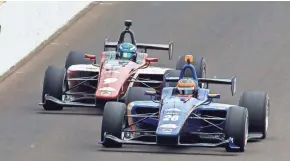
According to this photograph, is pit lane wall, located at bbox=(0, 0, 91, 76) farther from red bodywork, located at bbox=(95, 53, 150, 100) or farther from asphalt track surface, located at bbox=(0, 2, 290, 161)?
red bodywork, located at bbox=(95, 53, 150, 100)

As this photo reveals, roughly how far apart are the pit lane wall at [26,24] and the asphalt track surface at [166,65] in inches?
13.4

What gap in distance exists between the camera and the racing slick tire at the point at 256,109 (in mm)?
20328

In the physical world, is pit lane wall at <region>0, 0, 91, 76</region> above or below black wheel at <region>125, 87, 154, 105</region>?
above

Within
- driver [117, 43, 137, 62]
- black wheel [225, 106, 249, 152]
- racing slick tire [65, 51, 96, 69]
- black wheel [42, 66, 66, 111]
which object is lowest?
black wheel [225, 106, 249, 152]

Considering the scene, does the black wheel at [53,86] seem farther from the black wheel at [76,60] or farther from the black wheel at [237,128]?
the black wheel at [237,128]

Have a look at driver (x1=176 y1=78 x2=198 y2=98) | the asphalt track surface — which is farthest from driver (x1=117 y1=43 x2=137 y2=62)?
driver (x1=176 y1=78 x2=198 y2=98)

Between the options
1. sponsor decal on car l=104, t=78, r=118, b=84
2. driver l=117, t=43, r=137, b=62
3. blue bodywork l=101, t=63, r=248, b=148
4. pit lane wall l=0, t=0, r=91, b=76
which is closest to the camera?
blue bodywork l=101, t=63, r=248, b=148

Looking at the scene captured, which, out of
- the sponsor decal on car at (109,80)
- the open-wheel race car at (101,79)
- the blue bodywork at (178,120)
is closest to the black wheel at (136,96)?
the blue bodywork at (178,120)

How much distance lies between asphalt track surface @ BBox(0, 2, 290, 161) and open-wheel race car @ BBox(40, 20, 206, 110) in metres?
0.30

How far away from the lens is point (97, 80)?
23.4 m

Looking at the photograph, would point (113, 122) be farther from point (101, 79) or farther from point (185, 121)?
point (101, 79)

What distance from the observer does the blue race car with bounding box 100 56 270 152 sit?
62.7 feet

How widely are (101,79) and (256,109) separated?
3.79m

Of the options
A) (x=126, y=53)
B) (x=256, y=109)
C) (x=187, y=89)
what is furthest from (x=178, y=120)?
Answer: (x=126, y=53)
